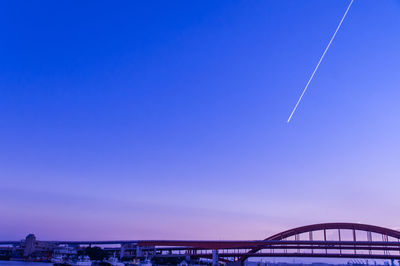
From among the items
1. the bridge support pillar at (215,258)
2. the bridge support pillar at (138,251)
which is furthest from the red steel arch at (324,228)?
the bridge support pillar at (138,251)

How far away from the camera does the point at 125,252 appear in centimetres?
9375

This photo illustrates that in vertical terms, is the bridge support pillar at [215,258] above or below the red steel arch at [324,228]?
below

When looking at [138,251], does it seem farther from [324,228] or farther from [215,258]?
[324,228]

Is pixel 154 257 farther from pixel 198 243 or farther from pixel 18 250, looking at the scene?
pixel 18 250

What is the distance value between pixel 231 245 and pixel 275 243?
395 inches

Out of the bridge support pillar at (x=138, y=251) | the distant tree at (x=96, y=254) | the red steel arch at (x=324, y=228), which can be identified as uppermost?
the red steel arch at (x=324, y=228)

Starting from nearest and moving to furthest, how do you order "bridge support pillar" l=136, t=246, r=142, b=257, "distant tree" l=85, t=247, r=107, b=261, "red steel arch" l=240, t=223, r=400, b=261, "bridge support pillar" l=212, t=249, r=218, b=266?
"bridge support pillar" l=212, t=249, r=218, b=266 → "red steel arch" l=240, t=223, r=400, b=261 → "bridge support pillar" l=136, t=246, r=142, b=257 → "distant tree" l=85, t=247, r=107, b=261

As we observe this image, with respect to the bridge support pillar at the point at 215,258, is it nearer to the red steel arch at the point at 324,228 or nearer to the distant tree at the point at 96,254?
the red steel arch at the point at 324,228

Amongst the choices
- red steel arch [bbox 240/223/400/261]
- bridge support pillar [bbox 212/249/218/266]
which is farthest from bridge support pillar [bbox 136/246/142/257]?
red steel arch [bbox 240/223/400/261]

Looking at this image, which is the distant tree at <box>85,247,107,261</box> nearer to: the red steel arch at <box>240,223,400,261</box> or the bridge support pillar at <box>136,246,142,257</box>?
the bridge support pillar at <box>136,246,142,257</box>

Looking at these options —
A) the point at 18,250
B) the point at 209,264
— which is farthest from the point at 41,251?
the point at 209,264

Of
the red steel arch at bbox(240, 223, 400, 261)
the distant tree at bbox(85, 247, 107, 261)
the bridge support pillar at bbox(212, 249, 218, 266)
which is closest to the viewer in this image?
the bridge support pillar at bbox(212, 249, 218, 266)

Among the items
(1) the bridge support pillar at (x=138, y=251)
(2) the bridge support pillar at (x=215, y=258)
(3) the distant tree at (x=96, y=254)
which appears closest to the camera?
(2) the bridge support pillar at (x=215, y=258)

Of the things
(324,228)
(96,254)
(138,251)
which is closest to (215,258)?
(138,251)
